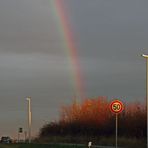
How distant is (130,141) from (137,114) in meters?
8.86

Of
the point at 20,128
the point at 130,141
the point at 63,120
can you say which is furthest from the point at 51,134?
the point at 130,141

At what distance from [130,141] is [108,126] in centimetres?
1334

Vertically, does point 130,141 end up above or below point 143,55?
below

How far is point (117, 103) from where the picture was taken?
29.2 metres

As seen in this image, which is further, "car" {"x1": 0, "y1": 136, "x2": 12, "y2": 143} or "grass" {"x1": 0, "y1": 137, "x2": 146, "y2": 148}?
"car" {"x1": 0, "y1": 136, "x2": 12, "y2": 143}

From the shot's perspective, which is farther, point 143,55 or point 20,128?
point 20,128

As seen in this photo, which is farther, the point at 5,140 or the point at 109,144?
the point at 5,140

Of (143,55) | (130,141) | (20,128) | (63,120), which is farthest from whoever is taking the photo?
(63,120)

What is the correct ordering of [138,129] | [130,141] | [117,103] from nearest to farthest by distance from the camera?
[117,103] < [130,141] < [138,129]

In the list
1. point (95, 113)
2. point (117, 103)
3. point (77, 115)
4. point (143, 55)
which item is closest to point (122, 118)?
point (95, 113)

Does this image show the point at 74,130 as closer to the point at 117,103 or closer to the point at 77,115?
the point at 77,115

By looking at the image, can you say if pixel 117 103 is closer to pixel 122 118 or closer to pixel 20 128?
pixel 122 118

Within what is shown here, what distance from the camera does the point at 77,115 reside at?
8600 centimetres

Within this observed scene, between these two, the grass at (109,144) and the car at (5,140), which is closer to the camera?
the grass at (109,144)
